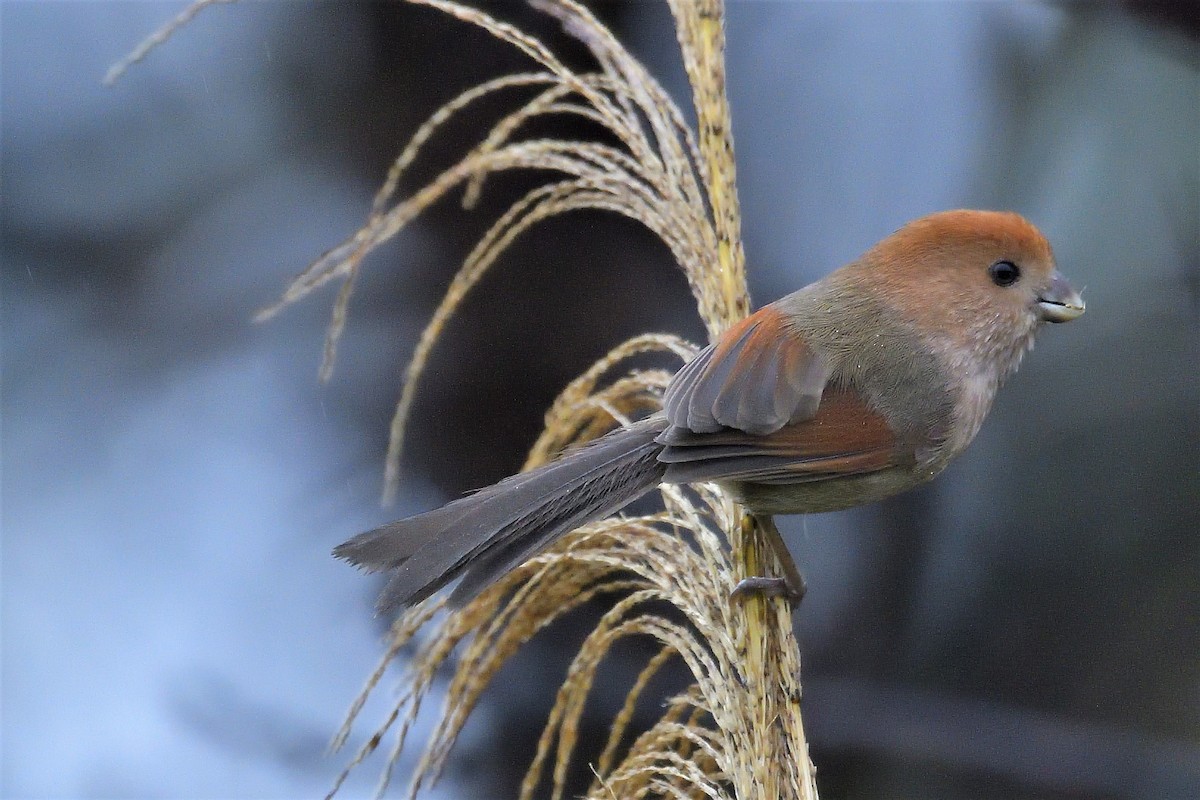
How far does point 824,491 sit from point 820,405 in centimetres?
17

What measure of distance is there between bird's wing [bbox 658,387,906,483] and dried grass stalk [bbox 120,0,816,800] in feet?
0.28

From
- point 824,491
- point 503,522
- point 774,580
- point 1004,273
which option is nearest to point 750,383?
point 824,491

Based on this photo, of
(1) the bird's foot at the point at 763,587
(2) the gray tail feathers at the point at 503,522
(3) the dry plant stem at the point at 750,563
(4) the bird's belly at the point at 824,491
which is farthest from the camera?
(4) the bird's belly at the point at 824,491

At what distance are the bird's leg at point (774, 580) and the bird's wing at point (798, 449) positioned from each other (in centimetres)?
16

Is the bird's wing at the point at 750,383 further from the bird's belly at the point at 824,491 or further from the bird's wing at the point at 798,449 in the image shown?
the bird's belly at the point at 824,491

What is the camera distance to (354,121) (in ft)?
13.1

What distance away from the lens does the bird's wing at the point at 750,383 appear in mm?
2062

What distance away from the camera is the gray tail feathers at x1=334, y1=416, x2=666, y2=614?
70.5 inches

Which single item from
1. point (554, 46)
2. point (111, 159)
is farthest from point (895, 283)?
point (111, 159)

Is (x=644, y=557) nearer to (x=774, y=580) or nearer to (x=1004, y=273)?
(x=774, y=580)

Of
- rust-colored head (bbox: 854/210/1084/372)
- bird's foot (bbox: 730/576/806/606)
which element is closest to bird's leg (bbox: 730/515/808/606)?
bird's foot (bbox: 730/576/806/606)

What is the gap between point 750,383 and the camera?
6.90ft

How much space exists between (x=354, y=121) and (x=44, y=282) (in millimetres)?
1401

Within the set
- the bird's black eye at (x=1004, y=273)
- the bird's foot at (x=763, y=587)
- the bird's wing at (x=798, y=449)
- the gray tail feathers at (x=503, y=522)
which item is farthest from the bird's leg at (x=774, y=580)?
the bird's black eye at (x=1004, y=273)
